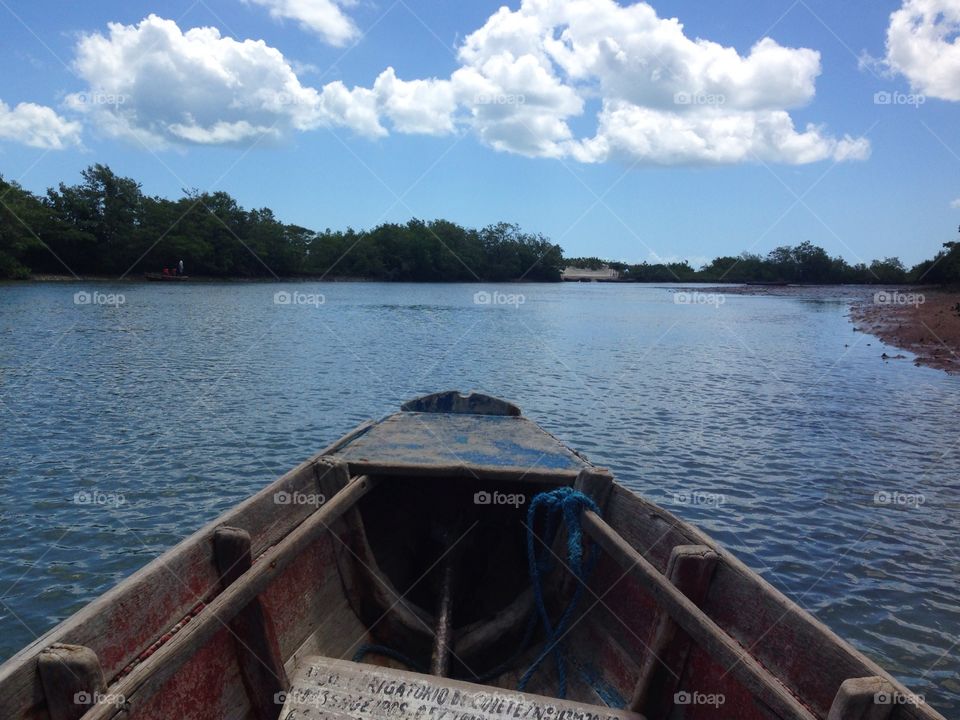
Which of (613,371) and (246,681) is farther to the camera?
(613,371)

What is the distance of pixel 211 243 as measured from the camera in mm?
106312

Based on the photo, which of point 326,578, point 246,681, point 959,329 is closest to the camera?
point 246,681

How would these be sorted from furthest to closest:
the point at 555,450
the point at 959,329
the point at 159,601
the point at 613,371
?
the point at 959,329 < the point at 613,371 < the point at 555,450 < the point at 159,601

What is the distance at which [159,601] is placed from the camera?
12.7ft

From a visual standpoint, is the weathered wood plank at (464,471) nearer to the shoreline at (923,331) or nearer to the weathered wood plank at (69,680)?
the weathered wood plank at (69,680)

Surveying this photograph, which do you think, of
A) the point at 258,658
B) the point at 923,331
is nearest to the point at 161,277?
the point at 923,331

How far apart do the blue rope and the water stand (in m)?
3.69

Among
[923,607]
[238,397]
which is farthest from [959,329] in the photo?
[238,397]

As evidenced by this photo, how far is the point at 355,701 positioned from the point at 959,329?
38.2m

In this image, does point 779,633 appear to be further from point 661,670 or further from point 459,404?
point 459,404

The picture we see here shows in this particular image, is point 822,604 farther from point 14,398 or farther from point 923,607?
point 14,398

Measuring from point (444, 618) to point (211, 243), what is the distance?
112 m

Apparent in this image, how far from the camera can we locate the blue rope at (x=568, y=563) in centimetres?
503

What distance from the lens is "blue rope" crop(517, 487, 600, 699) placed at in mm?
5031
